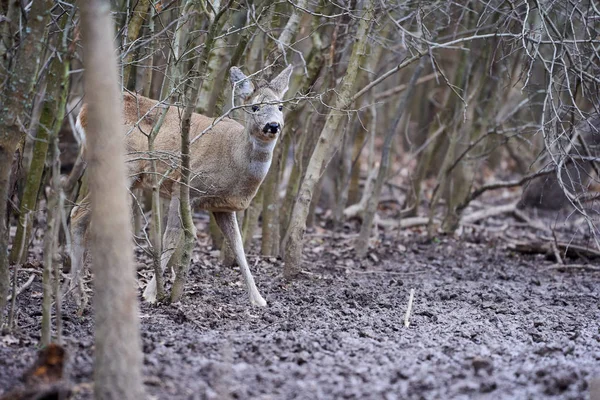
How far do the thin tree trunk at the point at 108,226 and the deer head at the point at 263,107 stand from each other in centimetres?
317

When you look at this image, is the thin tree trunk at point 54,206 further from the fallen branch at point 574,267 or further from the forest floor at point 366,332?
the fallen branch at point 574,267

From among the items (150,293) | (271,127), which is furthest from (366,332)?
(271,127)

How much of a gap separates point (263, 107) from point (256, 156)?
1.62ft

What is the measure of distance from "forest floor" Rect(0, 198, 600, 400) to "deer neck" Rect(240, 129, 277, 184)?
1155 millimetres

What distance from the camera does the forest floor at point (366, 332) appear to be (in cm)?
421

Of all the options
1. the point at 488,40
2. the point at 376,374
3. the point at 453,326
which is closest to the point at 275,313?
the point at 453,326

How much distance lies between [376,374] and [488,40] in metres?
6.77

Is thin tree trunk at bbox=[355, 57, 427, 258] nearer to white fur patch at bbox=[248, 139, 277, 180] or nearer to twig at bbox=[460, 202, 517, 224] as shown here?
white fur patch at bbox=[248, 139, 277, 180]

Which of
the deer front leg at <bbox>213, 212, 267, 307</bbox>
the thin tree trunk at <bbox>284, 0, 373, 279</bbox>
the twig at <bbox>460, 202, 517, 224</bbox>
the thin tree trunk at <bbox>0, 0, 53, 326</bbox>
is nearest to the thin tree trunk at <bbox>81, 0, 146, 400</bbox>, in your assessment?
the thin tree trunk at <bbox>0, 0, 53, 326</bbox>

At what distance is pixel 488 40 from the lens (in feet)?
33.1

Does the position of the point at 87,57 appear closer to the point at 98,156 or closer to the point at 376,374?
the point at 98,156

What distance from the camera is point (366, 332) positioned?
225 inches

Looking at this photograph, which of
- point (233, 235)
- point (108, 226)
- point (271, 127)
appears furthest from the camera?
point (233, 235)

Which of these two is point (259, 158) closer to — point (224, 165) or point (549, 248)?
point (224, 165)
